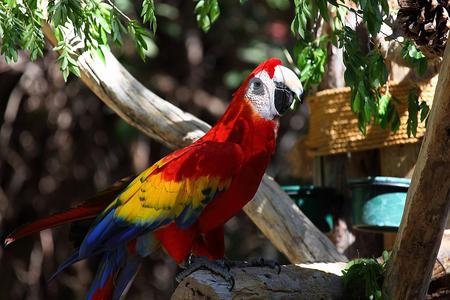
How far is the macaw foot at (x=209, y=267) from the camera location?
2.22 meters

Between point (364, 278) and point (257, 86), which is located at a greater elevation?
point (257, 86)

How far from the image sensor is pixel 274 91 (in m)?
2.52

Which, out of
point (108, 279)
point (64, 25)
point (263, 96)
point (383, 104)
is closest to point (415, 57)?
point (383, 104)

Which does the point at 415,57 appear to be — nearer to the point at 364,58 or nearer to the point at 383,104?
the point at 364,58

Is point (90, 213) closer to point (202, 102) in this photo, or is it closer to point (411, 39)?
point (411, 39)

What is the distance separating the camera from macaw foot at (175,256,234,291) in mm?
2219

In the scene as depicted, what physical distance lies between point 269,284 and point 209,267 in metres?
0.16

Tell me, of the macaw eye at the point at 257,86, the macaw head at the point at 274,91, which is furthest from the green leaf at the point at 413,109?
the macaw eye at the point at 257,86

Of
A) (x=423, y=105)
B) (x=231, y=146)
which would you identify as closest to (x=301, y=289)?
(x=231, y=146)

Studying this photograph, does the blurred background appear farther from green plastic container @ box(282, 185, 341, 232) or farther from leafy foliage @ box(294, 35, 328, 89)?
leafy foliage @ box(294, 35, 328, 89)

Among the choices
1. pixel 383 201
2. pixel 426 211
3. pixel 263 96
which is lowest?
A: pixel 383 201

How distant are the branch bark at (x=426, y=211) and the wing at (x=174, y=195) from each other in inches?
20.7

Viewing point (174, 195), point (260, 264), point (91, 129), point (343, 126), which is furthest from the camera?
point (91, 129)

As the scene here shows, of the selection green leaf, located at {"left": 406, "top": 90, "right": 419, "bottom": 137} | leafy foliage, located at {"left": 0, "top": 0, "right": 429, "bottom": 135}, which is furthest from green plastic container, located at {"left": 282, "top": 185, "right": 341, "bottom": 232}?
green leaf, located at {"left": 406, "top": 90, "right": 419, "bottom": 137}
